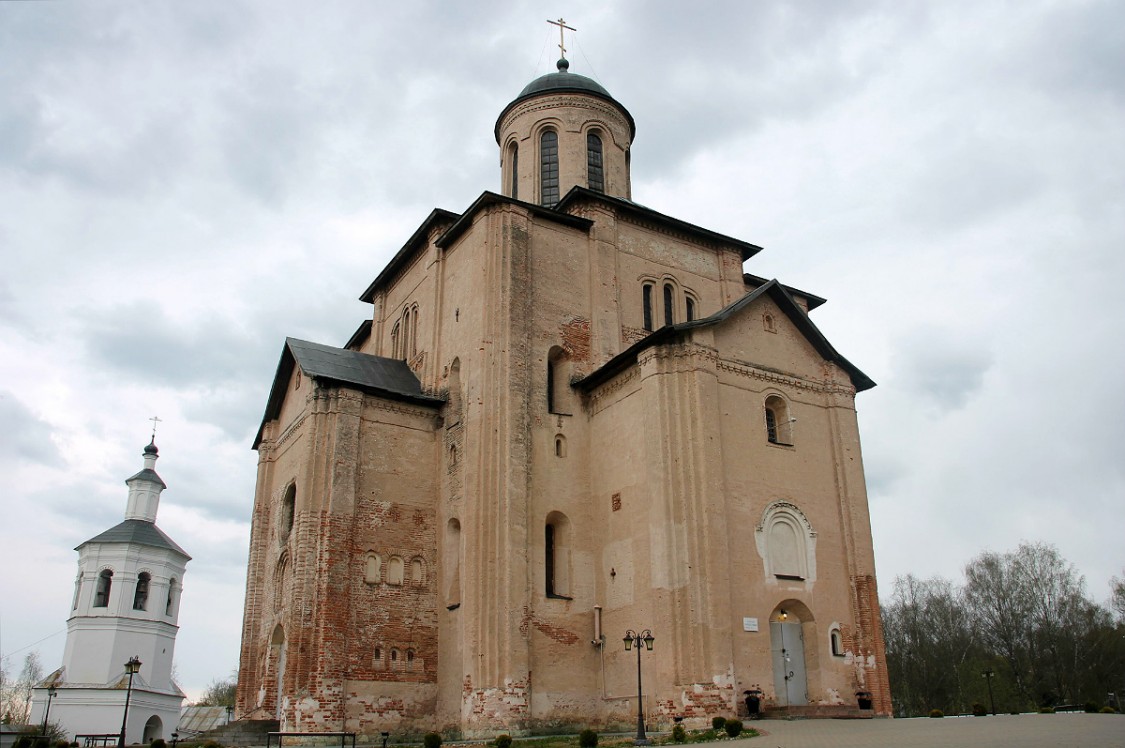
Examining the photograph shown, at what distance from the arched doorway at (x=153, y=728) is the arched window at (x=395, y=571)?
24.2 m

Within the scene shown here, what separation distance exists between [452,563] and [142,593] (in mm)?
25610

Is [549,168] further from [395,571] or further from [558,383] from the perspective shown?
[395,571]

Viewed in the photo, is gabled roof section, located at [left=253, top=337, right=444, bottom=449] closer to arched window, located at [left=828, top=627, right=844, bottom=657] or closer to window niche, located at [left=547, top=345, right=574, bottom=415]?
window niche, located at [left=547, top=345, right=574, bottom=415]

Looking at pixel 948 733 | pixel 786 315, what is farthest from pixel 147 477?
pixel 948 733

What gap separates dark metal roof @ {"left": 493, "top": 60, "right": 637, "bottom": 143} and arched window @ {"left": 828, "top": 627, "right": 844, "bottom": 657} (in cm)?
1882

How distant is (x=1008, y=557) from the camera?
4266 centimetres

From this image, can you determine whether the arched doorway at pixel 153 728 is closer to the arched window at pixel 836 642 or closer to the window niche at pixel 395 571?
the window niche at pixel 395 571

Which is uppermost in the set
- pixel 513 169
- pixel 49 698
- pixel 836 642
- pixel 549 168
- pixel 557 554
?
pixel 513 169

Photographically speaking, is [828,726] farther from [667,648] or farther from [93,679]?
[93,679]

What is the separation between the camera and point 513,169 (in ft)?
105

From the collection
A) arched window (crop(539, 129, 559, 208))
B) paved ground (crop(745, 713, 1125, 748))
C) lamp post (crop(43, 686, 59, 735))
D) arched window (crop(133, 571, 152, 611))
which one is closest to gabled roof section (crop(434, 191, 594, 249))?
arched window (crop(539, 129, 559, 208))

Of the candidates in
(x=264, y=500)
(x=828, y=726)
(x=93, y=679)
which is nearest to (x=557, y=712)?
(x=828, y=726)

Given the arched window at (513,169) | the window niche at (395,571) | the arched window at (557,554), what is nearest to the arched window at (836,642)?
the arched window at (557,554)

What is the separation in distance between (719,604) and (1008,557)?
29.4 metres
